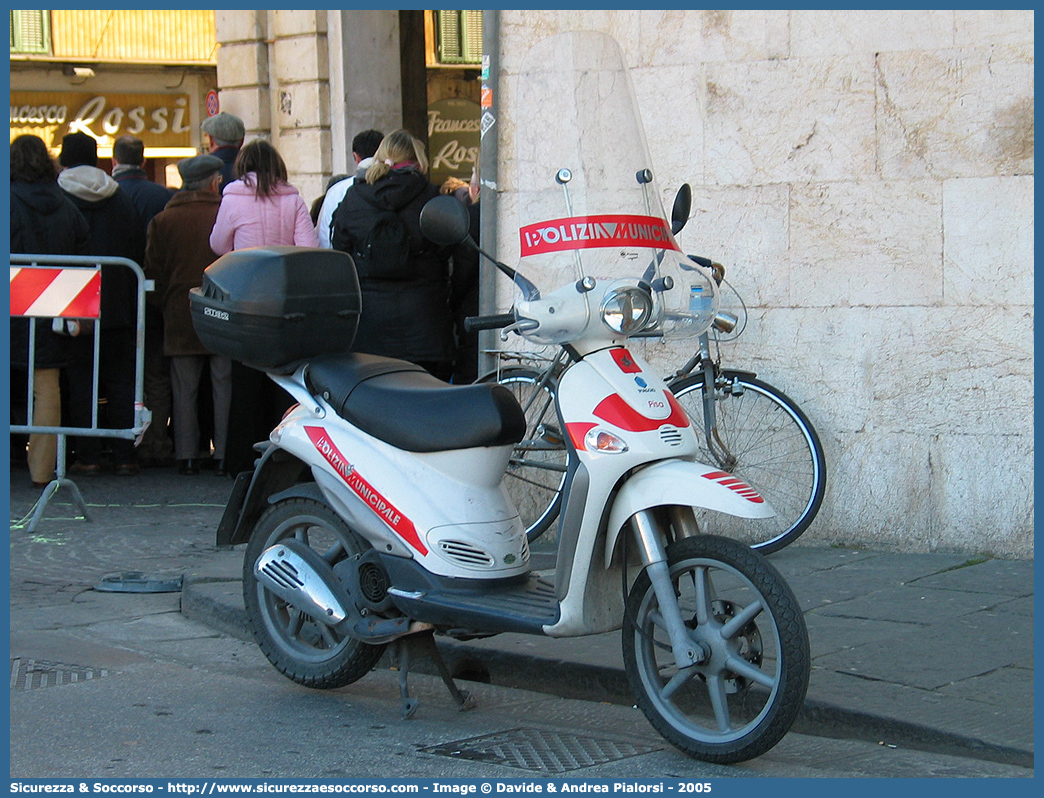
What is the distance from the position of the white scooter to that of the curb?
0.89 feet

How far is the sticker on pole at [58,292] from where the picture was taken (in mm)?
8164

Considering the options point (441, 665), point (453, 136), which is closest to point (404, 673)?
point (441, 665)

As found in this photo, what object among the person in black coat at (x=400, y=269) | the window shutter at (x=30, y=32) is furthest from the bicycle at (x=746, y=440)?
the window shutter at (x=30, y=32)

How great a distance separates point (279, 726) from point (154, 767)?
0.55m

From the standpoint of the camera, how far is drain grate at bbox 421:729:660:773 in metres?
4.26

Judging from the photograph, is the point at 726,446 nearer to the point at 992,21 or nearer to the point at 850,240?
the point at 850,240

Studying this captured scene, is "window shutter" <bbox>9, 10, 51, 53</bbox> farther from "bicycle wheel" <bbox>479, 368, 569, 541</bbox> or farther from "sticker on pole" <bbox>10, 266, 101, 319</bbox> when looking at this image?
"bicycle wheel" <bbox>479, 368, 569, 541</bbox>

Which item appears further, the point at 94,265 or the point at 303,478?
the point at 94,265

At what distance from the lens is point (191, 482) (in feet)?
32.1

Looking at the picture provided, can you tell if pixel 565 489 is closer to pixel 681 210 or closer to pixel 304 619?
pixel 681 210

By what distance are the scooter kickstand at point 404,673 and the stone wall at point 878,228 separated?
115 inches

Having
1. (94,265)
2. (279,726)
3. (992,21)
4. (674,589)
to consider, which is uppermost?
(992,21)

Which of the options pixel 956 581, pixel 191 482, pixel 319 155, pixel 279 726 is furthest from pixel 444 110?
pixel 279 726

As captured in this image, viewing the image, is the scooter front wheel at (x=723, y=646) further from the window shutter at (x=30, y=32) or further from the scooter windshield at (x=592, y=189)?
the window shutter at (x=30, y=32)
